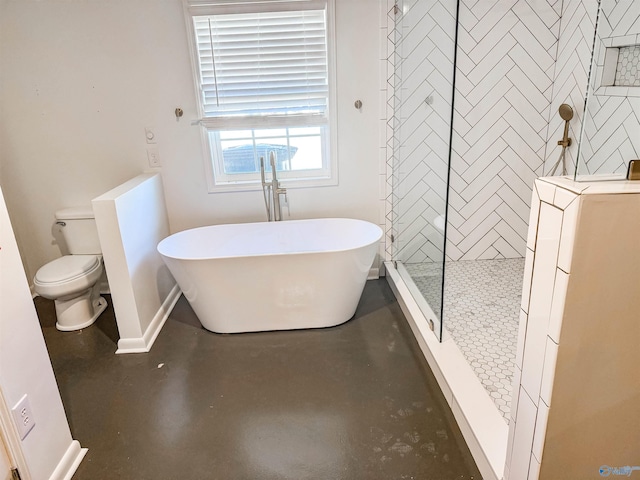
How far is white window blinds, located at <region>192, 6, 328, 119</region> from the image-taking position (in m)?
3.10

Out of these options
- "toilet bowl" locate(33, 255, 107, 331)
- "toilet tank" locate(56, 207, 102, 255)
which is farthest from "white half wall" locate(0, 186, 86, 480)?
"toilet tank" locate(56, 207, 102, 255)

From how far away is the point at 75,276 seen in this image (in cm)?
293

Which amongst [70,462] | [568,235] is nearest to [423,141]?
[568,235]

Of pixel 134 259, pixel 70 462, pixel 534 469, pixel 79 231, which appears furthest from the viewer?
pixel 79 231

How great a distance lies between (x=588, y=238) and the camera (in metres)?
1.13

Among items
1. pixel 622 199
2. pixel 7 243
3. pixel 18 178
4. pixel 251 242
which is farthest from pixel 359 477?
pixel 18 178

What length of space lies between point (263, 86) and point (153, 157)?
1000 millimetres

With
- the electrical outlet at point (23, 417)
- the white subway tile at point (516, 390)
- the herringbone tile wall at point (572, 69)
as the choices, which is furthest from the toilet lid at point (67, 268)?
the herringbone tile wall at point (572, 69)

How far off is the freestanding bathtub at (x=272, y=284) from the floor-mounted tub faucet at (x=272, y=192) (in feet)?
1.79

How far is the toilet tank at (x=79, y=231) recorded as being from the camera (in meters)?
3.20

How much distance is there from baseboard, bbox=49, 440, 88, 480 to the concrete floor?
0.12 ft

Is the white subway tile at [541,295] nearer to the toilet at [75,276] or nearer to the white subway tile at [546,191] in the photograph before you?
the white subway tile at [546,191]

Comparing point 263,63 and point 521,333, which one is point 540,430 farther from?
point 263,63

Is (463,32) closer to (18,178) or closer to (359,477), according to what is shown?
(359,477)
